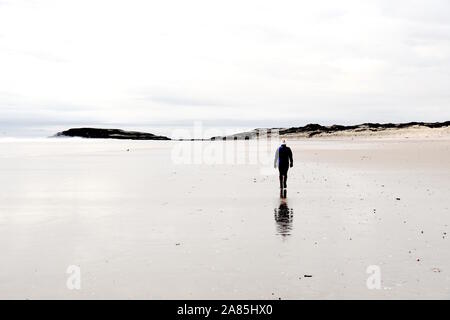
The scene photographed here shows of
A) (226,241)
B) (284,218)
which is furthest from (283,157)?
(226,241)

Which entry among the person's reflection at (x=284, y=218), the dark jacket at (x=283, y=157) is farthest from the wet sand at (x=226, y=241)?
the dark jacket at (x=283, y=157)

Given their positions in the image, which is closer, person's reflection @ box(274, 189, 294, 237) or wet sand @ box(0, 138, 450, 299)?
wet sand @ box(0, 138, 450, 299)

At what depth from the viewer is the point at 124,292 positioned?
9.33 metres

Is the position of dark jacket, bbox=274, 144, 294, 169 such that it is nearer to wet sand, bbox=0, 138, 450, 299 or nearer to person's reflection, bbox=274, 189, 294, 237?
wet sand, bbox=0, 138, 450, 299

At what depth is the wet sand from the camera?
9641 millimetres

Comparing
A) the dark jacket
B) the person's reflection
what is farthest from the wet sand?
the dark jacket

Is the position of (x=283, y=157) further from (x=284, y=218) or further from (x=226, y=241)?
(x=226, y=241)

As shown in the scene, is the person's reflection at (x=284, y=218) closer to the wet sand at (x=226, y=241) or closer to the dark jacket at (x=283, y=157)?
the wet sand at (x=226, y=241)

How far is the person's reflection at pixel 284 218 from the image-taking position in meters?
14.8

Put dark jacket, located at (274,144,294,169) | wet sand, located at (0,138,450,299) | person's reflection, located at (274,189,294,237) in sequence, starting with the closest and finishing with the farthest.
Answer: wet sand, located at (0,138,450,299) < person's reflection, located at (274,189,294,237) < dark jacket, located at (274,144,294,169)

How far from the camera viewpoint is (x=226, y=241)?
1355 cm

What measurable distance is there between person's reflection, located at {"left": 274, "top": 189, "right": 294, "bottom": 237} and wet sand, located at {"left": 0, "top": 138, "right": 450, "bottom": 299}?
0.03 meters

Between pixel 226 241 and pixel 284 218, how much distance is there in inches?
153
